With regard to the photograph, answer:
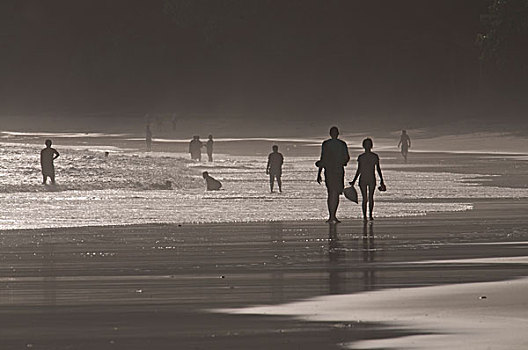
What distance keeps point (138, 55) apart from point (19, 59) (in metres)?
11.5

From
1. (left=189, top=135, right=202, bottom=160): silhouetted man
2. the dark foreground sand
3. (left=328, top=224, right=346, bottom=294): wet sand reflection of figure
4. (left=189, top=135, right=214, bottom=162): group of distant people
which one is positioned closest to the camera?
the dark foreground sand

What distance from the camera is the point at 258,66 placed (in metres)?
97.9

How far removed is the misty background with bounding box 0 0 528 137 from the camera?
8569 cm

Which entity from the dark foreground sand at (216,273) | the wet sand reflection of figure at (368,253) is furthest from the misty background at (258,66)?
the dark foreground sand at (216,273)

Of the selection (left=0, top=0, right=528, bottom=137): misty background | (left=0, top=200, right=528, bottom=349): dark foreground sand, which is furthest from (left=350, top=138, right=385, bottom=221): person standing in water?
(left=0, top=0, right=528, bottom=137): misty background

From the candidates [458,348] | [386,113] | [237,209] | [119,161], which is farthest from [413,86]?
[458,348]

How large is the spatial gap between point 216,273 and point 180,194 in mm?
16988

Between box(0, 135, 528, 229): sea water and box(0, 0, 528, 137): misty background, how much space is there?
113 ft

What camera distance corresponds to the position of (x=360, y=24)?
95.2m

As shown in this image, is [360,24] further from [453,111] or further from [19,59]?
[19,59]

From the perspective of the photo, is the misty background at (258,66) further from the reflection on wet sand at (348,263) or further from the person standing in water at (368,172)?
the reflection on wet sand at (348,263)

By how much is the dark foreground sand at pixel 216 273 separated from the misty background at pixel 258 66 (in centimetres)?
5701

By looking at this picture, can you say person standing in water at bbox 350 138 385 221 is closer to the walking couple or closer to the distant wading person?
the walking couple

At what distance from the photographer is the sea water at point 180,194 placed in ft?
83.7
